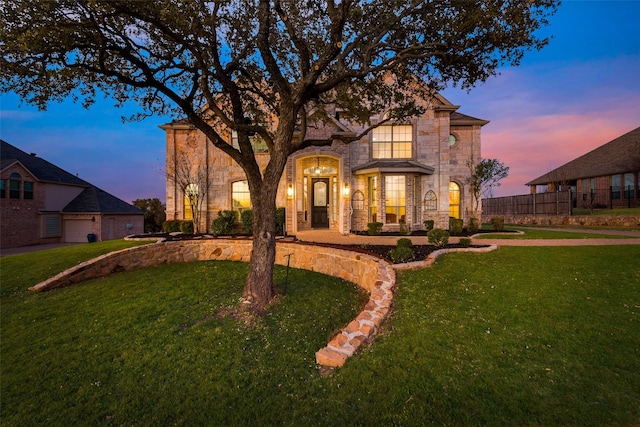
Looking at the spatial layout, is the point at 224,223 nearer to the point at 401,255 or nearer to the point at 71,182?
the point at 401,255

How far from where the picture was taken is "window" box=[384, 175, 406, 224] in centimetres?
1449

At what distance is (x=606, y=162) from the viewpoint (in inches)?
925

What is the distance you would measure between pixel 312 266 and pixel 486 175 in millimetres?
11610

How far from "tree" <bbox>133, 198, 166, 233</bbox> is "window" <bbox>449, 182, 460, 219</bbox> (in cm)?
2409

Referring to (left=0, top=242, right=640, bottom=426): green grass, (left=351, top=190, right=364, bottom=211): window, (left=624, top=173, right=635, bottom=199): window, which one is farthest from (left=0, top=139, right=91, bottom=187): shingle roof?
(left=624, top=173, right=635, bottom=199): window

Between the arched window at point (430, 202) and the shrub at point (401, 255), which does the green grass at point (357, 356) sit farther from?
the arched window at point (430, 202)

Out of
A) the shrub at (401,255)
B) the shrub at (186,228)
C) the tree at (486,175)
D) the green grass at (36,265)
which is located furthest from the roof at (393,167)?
the green grass at (36,265)

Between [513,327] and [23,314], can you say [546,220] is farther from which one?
[23,314]

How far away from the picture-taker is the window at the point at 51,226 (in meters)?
21.8

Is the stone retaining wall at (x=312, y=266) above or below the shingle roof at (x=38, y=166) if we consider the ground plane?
below

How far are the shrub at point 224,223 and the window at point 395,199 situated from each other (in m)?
8.29

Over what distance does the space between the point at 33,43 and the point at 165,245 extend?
→ 7395 mm

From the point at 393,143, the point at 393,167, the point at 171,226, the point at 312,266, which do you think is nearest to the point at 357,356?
the point at 312,266

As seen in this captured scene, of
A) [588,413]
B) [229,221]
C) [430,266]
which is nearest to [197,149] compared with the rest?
[229,221]
